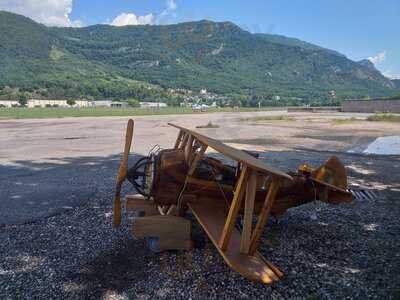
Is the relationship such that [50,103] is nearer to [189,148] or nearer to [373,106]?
[373,106]

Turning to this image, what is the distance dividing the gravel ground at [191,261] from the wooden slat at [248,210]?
0.44 meters

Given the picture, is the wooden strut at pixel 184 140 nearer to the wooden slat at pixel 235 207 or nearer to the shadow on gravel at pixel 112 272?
the shadow on gravel at pixel 112 272

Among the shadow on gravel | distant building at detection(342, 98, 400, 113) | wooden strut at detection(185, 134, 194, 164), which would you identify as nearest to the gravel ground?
the shadow on gravel

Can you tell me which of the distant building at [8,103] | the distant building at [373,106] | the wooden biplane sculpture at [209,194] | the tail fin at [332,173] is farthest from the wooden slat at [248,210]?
the distant building at [8,103]

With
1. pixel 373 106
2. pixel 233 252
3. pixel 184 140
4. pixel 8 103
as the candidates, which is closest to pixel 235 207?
pixel 233 252

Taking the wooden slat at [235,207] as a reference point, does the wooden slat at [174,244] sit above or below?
below

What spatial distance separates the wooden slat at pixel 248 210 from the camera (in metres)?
4.50

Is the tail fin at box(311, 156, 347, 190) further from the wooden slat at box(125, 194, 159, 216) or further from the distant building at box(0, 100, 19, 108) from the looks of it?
the distant building at box(0, 100, 19, 108)

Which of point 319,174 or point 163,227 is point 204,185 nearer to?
point 163,227

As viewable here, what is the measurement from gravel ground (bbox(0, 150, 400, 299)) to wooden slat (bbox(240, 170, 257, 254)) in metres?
0.44

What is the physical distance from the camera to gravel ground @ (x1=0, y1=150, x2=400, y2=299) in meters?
4.37

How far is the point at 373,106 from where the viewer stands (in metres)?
76.2

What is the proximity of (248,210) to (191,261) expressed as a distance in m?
1.26

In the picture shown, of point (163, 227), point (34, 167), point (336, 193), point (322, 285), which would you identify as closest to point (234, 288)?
point (322, 285)
